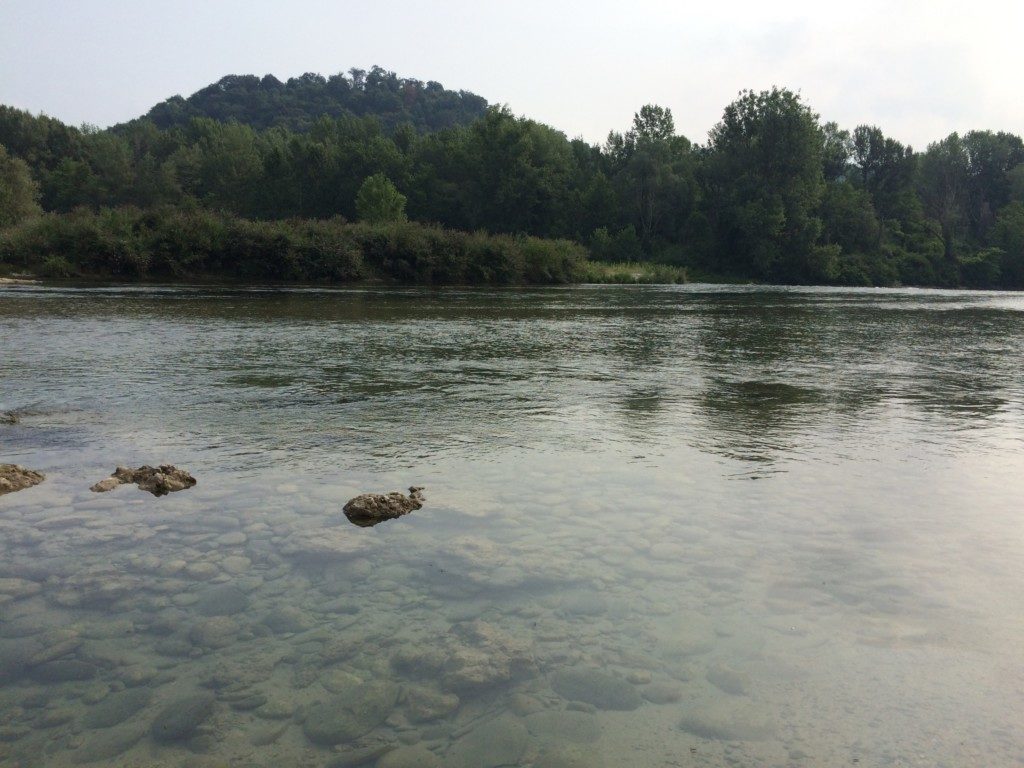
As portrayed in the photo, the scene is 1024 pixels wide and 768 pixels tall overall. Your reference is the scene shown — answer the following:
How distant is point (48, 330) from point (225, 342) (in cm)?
479

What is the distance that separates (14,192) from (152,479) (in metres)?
75.8

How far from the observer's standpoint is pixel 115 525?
5266 millimetres

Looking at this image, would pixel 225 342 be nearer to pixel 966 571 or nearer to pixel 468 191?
pixel 966 571

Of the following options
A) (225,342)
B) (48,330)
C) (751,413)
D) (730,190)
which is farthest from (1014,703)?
(730,190)

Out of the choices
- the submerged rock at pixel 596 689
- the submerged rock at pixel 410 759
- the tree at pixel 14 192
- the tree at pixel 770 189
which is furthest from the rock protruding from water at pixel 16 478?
the tree at pixel 770 189

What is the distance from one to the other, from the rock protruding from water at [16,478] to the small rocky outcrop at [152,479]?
1.78 ft

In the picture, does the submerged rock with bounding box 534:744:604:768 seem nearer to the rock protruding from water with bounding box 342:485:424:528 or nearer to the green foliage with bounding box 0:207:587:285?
the rock protruding from water with bounding box 342:485:424:528

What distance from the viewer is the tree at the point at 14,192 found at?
207 ft

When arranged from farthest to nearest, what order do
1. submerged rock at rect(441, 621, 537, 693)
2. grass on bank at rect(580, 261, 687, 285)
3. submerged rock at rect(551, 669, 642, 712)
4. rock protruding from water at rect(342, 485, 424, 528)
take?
grass on bank at rect(580, 261, 687, 285) → rock protruding from water at rect(342, 485, 424, 528) → submerged rock at rect(441, 621, 537, 693) → submerged rock at rect(551, 669, 642, 712)

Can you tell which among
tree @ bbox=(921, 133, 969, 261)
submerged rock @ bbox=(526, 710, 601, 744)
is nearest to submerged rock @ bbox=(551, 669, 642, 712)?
submerged rock @ bbox=(526, 710, 601, 744)

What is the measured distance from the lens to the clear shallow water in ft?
10.2

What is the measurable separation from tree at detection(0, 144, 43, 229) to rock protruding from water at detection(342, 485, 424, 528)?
226 ft

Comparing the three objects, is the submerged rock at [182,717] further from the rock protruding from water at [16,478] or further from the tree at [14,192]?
the tree at [14,192]

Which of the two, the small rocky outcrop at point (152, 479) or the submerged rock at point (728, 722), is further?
the small rocky outcrop at point (152, 479)
